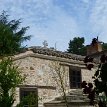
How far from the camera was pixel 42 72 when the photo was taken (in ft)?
67.3

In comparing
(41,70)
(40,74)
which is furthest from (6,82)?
(41,70)

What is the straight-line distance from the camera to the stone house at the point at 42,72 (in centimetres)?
1941

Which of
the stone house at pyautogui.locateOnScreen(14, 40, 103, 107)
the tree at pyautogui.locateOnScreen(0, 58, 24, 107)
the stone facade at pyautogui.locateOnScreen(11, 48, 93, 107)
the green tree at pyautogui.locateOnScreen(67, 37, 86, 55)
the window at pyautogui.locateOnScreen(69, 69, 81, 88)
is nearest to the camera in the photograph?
the tree at pyautogui.locateOnScreen(0, 58, 24, 107)

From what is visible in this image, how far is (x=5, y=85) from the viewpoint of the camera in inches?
452

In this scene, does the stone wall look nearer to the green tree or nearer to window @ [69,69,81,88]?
window @ [69,69,81,88]

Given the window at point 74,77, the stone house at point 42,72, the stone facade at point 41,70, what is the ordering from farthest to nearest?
the window at point 74,77 → the stone facade at point 41,70 → the stone house at point 42,72

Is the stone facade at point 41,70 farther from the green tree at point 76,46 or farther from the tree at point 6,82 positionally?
the green tree at point 76,46

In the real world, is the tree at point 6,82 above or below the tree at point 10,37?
below

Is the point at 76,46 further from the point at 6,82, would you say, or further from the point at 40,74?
the point at 6,82

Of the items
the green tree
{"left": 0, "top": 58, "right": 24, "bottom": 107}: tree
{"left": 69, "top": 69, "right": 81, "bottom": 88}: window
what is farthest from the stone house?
the green tree

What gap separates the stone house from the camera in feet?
63.7

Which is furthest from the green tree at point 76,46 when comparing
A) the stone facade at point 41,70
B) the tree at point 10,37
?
the stone facade at point 41,70

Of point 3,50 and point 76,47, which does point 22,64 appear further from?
point 76,47

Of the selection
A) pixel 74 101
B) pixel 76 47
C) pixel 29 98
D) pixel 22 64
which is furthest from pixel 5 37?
pixel 76 47
